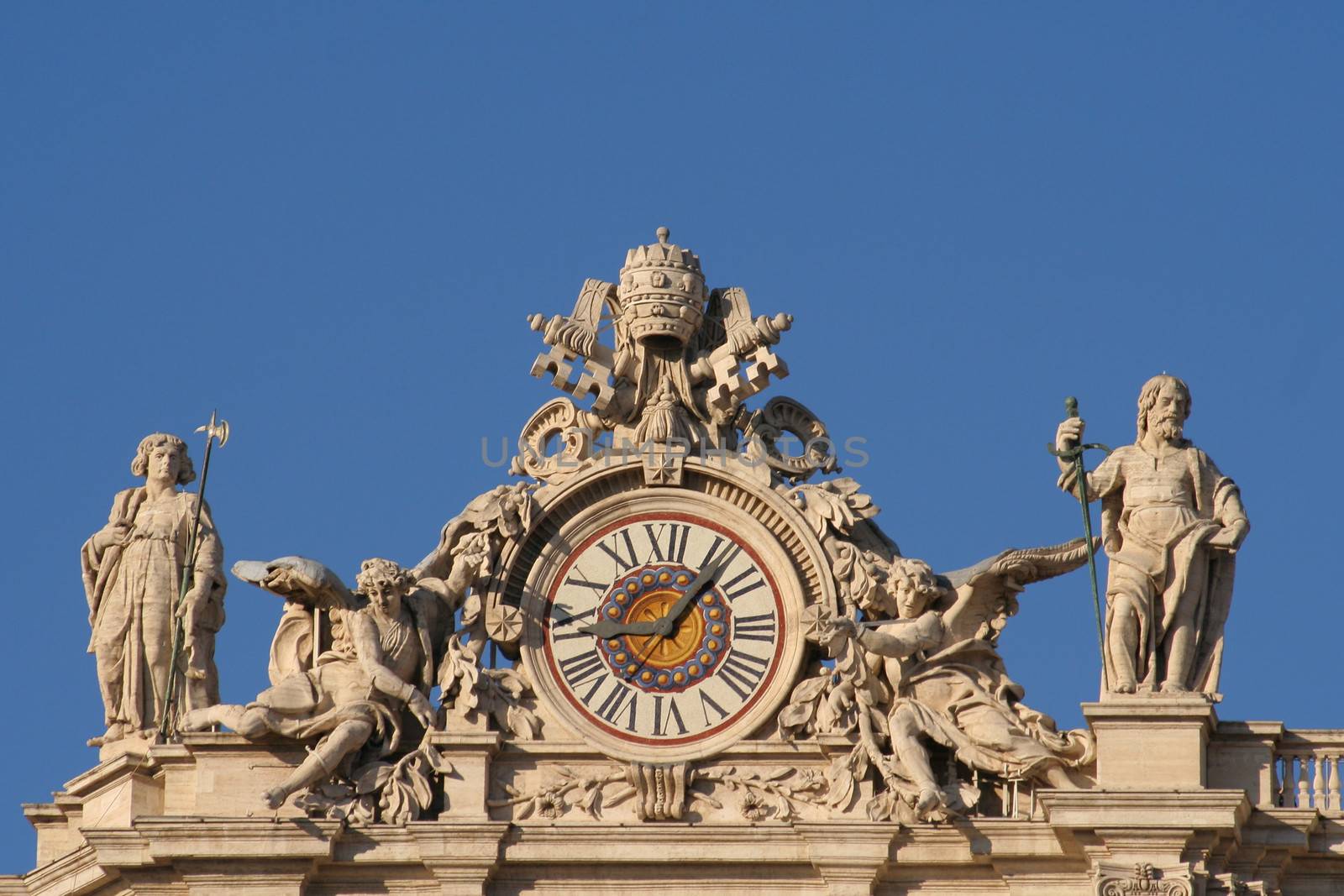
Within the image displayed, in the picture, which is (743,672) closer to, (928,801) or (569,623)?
(569,623)

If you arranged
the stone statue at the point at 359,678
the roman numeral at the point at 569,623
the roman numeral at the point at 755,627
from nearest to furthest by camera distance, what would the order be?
1. the stone statue at the point at 359,678
2. the roman numeral at the point at 755,627
3. the roman numeral at the point at 569,623

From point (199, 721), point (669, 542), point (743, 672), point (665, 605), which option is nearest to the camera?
point (199, 721)

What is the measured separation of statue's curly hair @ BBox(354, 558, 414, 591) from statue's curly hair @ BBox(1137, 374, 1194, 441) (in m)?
5.35

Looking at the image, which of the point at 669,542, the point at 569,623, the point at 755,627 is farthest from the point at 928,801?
the point at 569,623

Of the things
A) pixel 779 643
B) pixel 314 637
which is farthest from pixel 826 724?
pixel 314 637

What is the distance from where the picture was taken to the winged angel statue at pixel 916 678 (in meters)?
36.2

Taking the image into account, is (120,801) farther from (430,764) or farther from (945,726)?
(945,726)

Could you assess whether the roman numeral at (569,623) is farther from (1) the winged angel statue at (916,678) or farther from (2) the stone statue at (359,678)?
(1) the winged angel statue at (916,678)

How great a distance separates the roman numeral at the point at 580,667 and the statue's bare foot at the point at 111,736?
3.36m

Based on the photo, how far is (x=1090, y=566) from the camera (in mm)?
36875

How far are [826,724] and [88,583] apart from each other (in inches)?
229

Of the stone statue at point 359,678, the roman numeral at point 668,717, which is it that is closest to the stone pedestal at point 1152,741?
the roman numeral at point 668,717

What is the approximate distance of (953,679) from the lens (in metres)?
36.7

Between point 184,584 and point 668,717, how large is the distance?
12.6 feet
